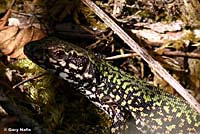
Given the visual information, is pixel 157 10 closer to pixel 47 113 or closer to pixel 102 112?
pixel 102 112

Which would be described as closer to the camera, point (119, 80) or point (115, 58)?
point (119, 80)

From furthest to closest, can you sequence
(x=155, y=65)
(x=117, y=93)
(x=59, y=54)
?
1. (x=117, y=93)
2. (x=59, y=54)
3. (x=155, y=65)

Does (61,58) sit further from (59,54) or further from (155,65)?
(155,65)

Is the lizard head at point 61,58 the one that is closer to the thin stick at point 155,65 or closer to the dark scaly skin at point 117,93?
the dark scaly skin at point 117,93

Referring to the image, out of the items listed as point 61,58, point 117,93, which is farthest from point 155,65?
point 61,58

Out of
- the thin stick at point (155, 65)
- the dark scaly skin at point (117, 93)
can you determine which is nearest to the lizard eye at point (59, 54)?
the dark scaly skin at point (117, 93)

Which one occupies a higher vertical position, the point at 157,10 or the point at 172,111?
the point at 157,10

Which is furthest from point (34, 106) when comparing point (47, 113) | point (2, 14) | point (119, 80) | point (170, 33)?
point (170, 33)

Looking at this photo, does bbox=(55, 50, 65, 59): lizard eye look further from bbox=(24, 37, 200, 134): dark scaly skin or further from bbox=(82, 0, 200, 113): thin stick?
bbox=(82, 0, 200, 113): thin stick
